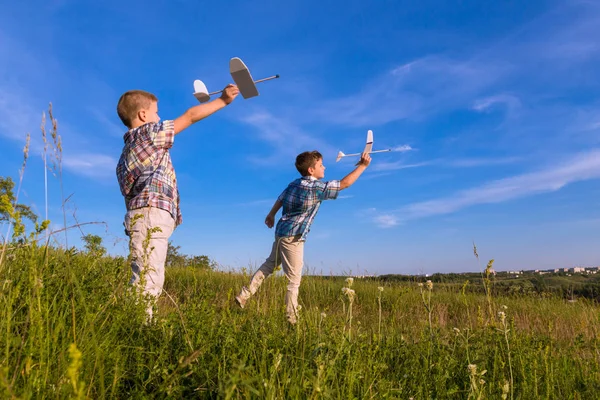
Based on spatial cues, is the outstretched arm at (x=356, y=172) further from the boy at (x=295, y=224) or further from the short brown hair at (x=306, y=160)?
the short brown hair at (x=306, y=160)

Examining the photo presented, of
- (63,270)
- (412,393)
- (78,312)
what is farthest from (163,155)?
(412,393)

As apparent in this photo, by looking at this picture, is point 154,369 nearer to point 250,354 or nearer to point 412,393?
point 250,354

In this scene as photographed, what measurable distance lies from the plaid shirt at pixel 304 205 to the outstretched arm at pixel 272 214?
41 cm

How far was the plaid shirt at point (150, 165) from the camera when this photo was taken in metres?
3.71

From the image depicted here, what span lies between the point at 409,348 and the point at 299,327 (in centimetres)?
102

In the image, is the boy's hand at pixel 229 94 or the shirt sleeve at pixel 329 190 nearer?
the boy's hand at pixel 229 94

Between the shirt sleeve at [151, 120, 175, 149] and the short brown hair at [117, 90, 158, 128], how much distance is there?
1.64 ft

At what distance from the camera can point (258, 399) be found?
5.93ft

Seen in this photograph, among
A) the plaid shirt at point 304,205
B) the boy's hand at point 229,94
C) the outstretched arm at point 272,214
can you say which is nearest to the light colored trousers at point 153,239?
the boy's hand at point 229,94

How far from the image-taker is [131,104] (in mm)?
4160

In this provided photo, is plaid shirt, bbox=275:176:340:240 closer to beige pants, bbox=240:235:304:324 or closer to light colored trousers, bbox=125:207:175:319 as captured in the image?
beige pants, bbox=240:235:304:324

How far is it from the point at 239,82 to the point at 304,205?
Result: 2.26m

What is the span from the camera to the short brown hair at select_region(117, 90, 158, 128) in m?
4.16

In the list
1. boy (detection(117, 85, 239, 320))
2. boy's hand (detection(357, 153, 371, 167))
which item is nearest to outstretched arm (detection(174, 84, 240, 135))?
boy (detection(117, 85, 239, 320))
